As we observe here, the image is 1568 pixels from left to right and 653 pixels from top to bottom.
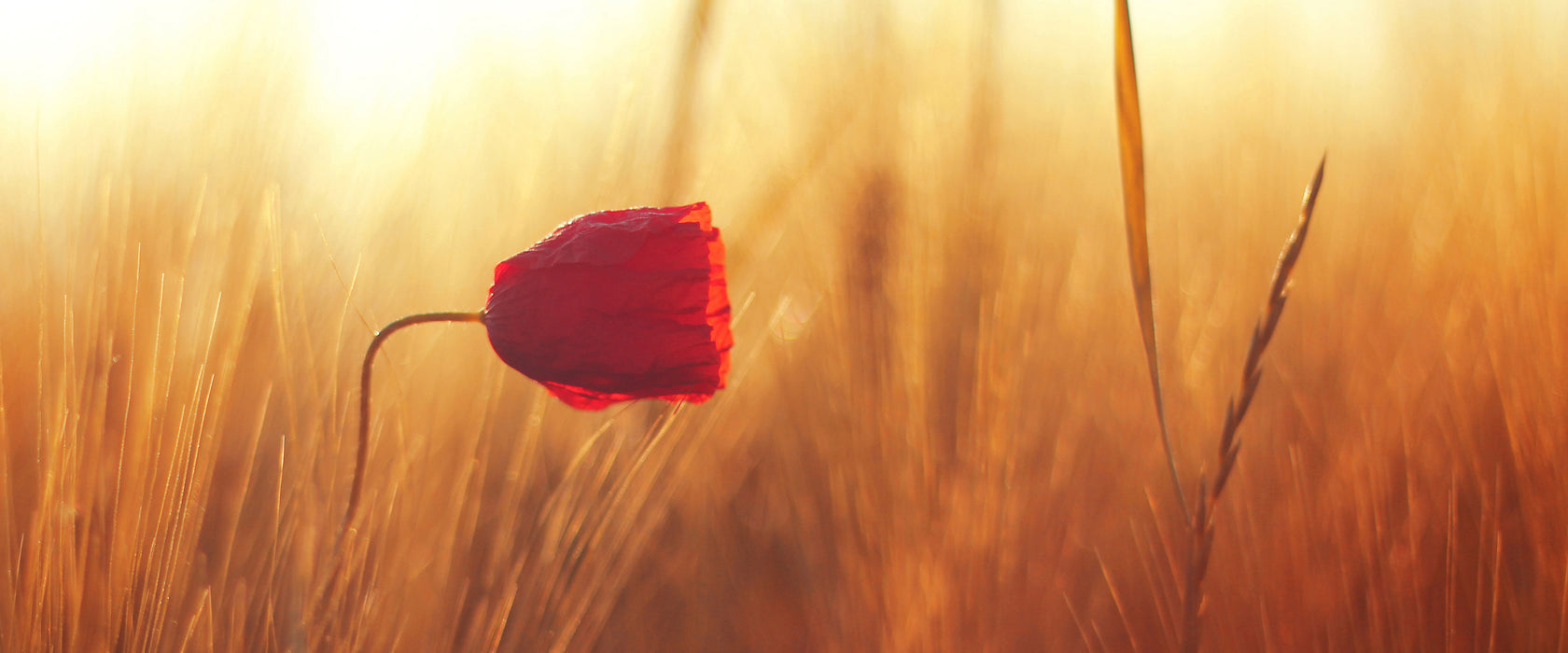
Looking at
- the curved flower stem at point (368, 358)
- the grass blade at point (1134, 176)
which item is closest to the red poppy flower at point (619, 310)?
the curved flower stem at point (368, 358)

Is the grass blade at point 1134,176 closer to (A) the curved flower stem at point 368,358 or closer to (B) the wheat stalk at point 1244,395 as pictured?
(B) the wheat stalk at point 1244,395

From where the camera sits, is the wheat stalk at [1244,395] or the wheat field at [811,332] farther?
the wheat field at [811,332]

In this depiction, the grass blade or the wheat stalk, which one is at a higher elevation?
the grass blade

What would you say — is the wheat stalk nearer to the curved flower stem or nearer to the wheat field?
the wheat field

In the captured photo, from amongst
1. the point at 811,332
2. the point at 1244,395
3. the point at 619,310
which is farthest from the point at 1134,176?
the point at 811,332

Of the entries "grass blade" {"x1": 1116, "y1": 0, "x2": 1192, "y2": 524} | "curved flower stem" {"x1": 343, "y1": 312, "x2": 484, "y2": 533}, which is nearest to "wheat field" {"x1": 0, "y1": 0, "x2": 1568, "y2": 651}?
"curved flower stem" {"x1": 343, "y1": 312, "x2": 484, "y2": 533}

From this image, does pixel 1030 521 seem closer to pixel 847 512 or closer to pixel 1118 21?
pixel 847 512

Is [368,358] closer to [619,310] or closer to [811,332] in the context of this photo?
[619,310]
